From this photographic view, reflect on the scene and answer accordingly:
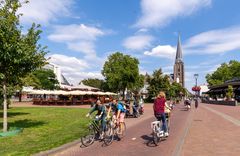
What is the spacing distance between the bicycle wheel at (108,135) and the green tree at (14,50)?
4405 millimetres

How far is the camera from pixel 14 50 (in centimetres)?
1212

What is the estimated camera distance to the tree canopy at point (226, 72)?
104 m

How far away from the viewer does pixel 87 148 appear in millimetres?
9438

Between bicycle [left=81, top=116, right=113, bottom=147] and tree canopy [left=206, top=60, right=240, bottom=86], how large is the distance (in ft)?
323

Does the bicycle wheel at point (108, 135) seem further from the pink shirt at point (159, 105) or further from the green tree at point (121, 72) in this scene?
the green tree at point (121, 72)

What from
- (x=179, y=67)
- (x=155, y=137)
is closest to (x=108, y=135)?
(x=155, y=137)

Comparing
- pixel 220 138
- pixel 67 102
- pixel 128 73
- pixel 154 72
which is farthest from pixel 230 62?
pixel 220 138

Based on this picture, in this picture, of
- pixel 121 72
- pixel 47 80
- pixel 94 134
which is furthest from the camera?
pixel 47 80

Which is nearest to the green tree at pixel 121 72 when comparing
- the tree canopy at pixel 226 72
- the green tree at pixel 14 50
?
the tree canopy at pixel 226 72

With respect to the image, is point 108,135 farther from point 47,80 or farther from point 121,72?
point 47,80

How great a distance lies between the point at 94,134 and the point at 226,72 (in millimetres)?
104098

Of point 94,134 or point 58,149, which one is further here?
point 94,134

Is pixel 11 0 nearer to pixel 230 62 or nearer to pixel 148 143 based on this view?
pixel 148 143

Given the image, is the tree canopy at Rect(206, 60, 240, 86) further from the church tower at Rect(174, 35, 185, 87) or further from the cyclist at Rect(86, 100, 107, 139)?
the cyclist at Rect(86, 100, 107, 139)
